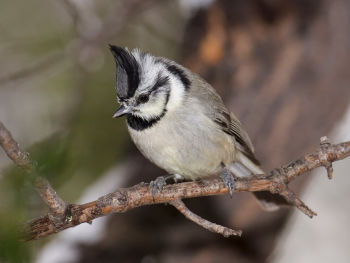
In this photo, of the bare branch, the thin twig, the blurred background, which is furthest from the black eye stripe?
the bare branch

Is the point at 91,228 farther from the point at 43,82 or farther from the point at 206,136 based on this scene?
the point at 43,82

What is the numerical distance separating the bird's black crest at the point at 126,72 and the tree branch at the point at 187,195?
637mm

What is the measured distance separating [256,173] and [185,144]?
583 millimetres

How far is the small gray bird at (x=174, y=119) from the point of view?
2.86 meters

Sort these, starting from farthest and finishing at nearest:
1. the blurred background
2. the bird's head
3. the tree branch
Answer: the blurred background
the bird's head
the tree branch

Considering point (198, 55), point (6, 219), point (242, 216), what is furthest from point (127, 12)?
point (6, 219)

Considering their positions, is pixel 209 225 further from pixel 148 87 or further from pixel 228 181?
pixel 148 87

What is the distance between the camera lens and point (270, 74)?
404 cm

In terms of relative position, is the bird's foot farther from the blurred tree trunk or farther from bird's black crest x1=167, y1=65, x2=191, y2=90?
the blurred tree trunk

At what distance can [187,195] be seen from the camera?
2.26 metres

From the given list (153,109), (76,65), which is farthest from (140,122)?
(76,65)

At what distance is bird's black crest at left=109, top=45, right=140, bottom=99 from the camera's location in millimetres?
2572

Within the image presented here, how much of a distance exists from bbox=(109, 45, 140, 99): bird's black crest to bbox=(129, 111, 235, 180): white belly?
263 mm

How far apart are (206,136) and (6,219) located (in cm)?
183
